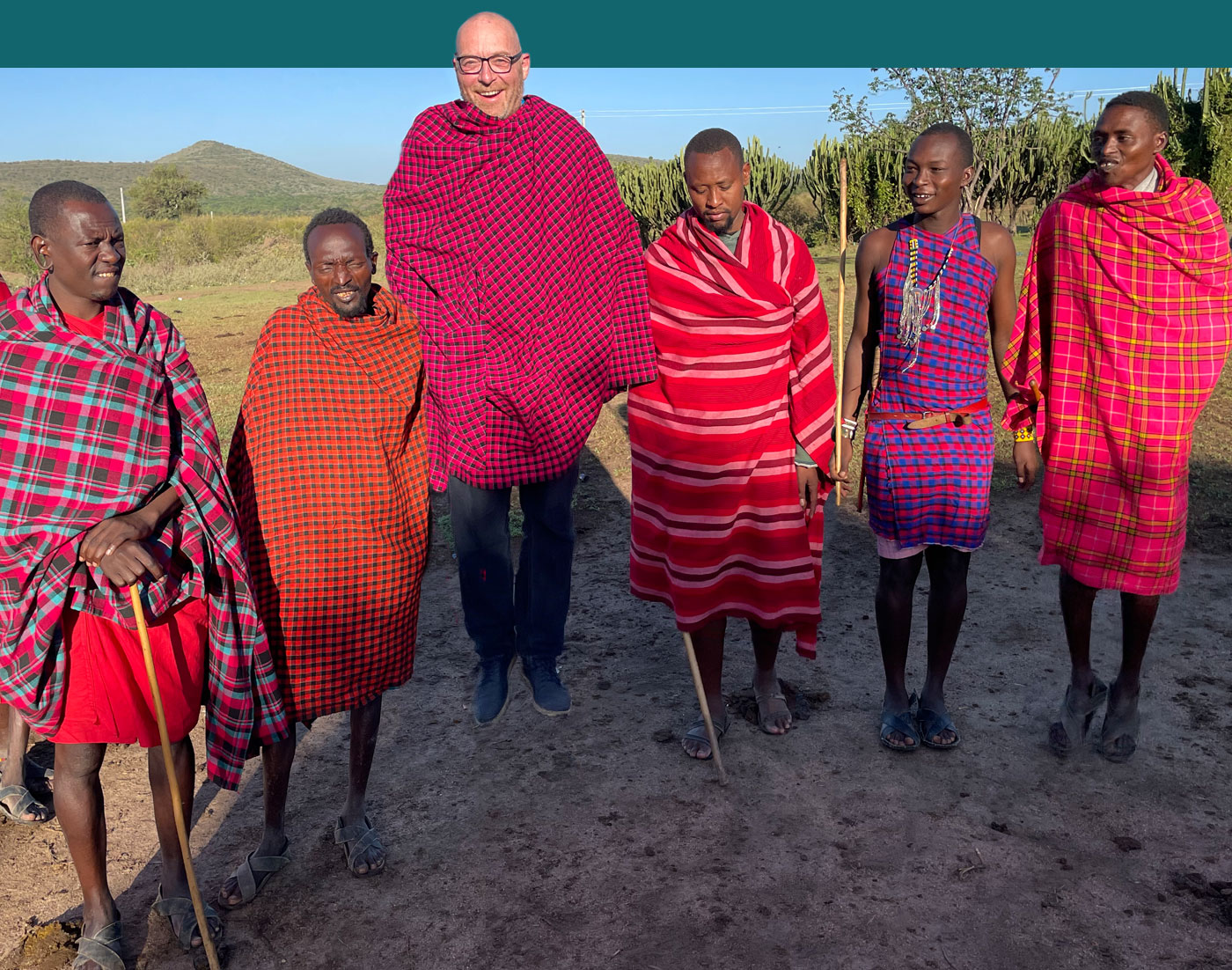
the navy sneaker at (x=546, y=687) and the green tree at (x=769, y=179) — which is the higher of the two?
the green tree at (x=769, y=179)

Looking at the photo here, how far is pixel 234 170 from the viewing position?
96.5 meters

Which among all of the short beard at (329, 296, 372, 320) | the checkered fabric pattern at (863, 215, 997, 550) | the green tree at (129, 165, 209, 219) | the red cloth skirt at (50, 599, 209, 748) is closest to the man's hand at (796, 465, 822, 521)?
the checkered fabric pattern at (863, 215, 997, 550)

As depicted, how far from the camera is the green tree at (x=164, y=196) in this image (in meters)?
52.8

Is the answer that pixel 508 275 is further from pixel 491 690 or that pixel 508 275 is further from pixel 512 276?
pixel 491 690

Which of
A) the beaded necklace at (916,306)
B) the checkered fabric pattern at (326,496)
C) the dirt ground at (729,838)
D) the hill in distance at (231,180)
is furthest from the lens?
the hill in distance at (231,180)

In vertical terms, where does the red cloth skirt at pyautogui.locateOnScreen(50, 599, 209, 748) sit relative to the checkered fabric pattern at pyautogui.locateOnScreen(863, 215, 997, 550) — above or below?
below

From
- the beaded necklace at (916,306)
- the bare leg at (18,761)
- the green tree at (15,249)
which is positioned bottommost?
the bare leg at (18,761)

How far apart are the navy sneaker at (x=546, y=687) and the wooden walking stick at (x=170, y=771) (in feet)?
5.14

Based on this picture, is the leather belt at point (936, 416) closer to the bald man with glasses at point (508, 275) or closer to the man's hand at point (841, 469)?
the man's hand at point (841, 469)

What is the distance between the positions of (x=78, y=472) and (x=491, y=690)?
1.86 m

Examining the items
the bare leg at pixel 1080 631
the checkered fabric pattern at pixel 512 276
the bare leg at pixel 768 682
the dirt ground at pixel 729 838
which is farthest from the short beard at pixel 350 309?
the bare leg at pixel 1080 631
